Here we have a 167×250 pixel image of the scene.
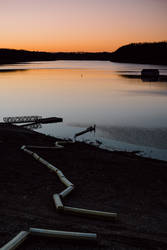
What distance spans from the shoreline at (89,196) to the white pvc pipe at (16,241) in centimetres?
21

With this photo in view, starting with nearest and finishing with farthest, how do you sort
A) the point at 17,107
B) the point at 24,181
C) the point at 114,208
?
1. the point at 114,208
2. the point at 24,181
3. the point at 17,107

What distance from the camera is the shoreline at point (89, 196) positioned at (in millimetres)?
7059

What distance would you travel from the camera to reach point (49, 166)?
1332cm

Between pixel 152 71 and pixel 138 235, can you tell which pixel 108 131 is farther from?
pixel 152 71

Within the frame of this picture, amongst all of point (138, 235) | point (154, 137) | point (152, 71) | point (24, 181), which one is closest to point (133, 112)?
point (154, 137)

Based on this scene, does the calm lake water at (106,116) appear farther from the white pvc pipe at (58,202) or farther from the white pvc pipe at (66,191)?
the white pvc pipe at (58,202)

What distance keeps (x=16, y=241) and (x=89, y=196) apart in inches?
177

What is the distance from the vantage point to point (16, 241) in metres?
6.13

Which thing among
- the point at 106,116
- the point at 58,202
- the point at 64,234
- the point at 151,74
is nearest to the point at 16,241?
the point at 64,234

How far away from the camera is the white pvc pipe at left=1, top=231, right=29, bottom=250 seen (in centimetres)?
588

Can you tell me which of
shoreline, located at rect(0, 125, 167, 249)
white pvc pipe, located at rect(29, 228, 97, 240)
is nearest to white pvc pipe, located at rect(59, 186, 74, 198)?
shoreline, located at rect(0, 125, 167, 249)

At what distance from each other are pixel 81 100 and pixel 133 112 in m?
16.3

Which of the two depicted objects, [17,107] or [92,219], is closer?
[92,219]

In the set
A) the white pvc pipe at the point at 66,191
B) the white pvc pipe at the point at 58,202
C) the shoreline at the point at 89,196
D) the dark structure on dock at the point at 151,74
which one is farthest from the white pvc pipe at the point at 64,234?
the dark structure on dock at the point at 151,74
